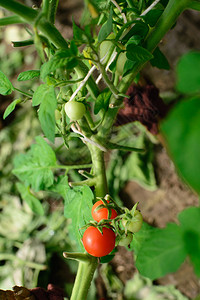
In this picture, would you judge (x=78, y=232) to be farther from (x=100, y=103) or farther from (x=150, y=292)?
(x=150, y=292)

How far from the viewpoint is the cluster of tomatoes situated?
Answer: 520 millimetres

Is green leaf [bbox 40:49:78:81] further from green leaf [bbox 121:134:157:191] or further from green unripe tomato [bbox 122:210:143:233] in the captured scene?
green leaf [bbox 121:134:157:191]

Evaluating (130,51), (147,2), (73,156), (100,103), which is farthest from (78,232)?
(73,156)

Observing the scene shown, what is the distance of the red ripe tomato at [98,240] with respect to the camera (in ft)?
1.70

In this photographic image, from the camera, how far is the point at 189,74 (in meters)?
0.26

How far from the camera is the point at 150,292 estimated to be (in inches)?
43.3

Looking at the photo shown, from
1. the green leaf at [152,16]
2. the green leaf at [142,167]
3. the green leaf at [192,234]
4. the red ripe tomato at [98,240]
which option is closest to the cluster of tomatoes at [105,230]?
the red ripe tomato at [98,240]

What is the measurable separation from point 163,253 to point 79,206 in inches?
12.1

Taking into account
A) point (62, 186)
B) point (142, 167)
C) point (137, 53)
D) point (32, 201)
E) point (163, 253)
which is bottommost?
point (142, 167)

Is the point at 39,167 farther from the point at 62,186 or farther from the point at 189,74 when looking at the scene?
the point at 189,74

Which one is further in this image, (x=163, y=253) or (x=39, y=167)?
(x=39, y=167)

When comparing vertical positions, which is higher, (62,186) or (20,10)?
(20,10)

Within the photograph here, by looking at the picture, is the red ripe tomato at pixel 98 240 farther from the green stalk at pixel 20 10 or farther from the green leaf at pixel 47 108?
the green stalk at pixel 20 10

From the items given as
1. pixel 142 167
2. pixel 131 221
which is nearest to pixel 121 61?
pixel 131 221
